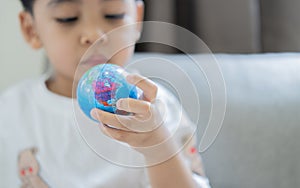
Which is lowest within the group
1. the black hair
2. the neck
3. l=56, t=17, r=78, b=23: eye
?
the neck

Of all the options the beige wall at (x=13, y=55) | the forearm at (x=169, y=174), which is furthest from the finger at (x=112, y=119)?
the beige wall at (x=13, y=55)

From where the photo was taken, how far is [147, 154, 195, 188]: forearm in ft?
2.21

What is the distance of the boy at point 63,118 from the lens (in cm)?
71

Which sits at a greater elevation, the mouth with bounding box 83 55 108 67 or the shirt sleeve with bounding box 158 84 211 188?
the mouth with bounding box 83 55 108 67

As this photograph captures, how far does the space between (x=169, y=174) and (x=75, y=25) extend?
0.29 meters

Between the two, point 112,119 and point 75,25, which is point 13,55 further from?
point 112,119

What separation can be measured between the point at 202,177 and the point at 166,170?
124mm

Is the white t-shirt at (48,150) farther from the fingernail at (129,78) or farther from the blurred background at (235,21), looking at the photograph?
the blurred background at (235,21)

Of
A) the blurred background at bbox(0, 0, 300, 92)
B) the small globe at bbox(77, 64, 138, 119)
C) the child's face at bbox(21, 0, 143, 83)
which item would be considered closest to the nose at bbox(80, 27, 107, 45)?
the child's face at bbox(21, 0, 143, 83)

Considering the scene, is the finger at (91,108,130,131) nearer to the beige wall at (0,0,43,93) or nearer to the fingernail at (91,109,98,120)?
the fingernail at (91,109,98,120)

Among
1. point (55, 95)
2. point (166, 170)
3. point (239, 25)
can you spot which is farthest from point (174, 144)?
point (239, 25)

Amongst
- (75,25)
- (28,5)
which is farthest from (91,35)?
(28,5)

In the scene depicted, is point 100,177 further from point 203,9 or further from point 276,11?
point 276,11

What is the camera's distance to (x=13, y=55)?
135cm
